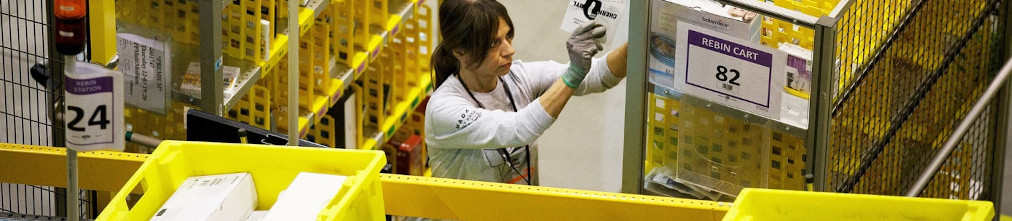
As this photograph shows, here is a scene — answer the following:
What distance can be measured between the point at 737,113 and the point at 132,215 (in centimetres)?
195

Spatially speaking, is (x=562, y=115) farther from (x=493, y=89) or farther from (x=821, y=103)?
(x=821, y=103)

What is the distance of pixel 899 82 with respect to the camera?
18.1 feet

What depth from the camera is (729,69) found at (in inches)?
186

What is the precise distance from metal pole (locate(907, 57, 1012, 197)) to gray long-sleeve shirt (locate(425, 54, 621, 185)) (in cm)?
120

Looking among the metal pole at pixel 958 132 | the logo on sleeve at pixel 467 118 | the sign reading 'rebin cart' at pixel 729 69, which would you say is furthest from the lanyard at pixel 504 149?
the metal pole at pixel 958 132

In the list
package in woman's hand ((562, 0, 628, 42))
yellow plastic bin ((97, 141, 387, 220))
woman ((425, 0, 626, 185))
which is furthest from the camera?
woman ((425, 0, 626, 185))

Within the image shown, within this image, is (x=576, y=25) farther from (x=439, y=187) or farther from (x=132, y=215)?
(x=132, y=215)

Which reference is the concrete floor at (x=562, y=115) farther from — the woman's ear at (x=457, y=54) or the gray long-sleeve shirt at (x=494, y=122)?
the woman's ear at (x=457, y=54)

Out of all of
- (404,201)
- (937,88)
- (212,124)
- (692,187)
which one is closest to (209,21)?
(212,124)

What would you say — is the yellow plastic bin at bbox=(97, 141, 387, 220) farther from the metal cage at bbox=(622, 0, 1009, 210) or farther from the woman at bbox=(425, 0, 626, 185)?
the woman at bbox=(425, 0, 626, 185)

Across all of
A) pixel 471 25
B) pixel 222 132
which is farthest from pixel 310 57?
pixel 222 132

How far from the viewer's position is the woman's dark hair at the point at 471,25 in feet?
18.8

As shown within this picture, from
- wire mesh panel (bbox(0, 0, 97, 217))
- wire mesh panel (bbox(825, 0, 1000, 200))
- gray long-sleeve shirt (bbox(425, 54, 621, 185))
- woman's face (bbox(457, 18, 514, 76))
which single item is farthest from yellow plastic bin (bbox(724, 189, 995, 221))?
wire mesh panel (bbox(0, 0, 97, 217))

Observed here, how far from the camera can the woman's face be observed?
5773mm
